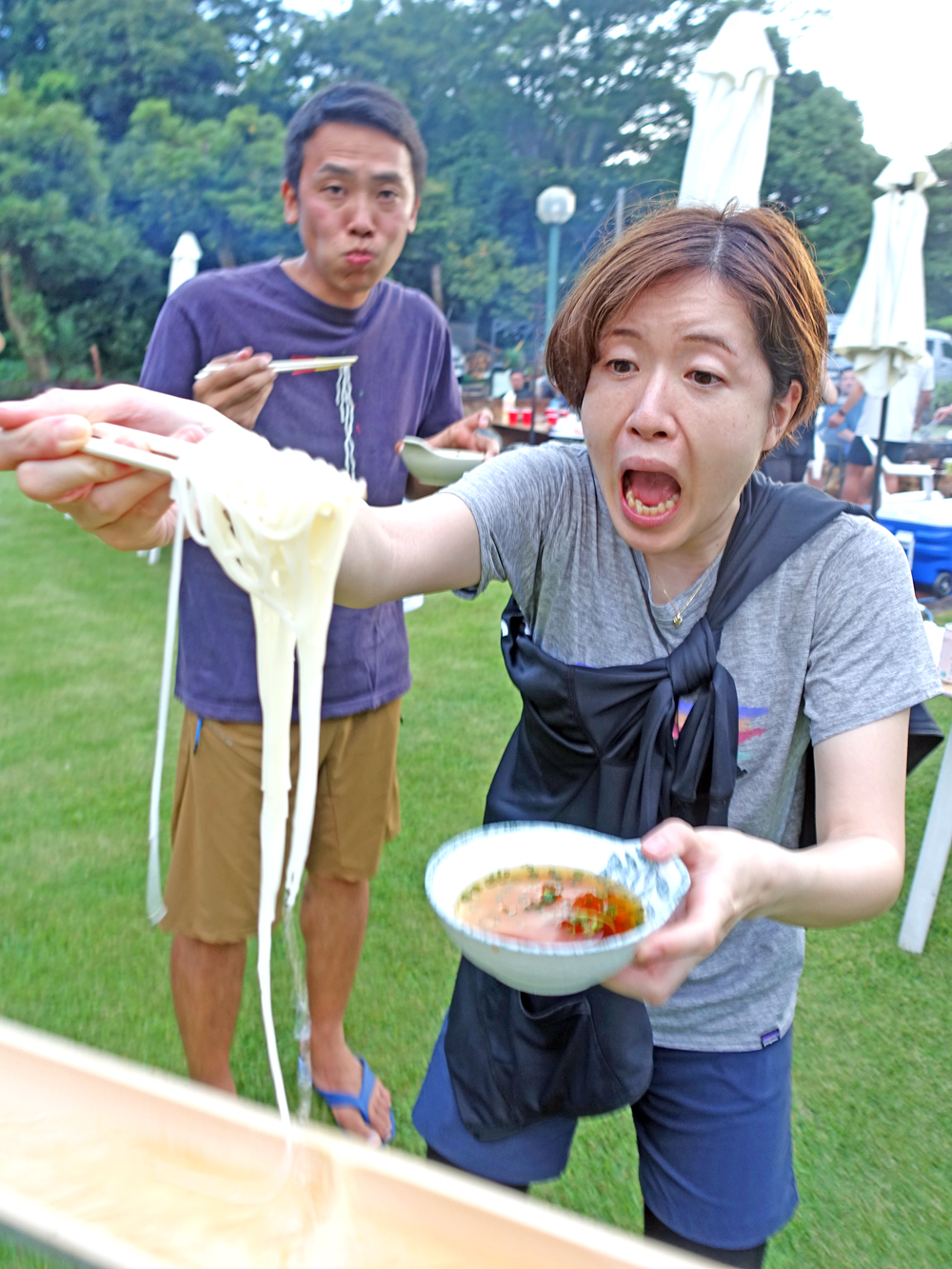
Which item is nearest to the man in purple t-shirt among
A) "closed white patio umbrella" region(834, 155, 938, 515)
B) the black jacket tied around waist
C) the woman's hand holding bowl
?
the black jacket tied around waist

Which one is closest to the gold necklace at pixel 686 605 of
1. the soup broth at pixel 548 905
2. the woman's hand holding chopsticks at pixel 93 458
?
the soup broth at pixel 548 905

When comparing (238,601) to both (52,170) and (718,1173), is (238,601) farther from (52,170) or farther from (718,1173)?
(52,170)

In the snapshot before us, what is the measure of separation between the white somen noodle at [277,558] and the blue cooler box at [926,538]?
252 inches

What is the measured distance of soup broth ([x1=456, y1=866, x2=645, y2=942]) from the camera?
3.62 ft

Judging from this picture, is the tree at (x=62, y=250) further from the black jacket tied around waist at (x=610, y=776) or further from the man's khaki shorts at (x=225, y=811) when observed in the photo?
the black jacket tied around waist at (x=610, y=776)

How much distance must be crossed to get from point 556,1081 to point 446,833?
2.33m

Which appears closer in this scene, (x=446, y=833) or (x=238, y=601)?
(x=238, y=601)

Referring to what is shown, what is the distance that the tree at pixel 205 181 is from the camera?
2300cm

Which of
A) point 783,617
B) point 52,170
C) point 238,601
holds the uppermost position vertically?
point 52,170

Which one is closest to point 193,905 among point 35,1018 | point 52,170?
point 35,1018

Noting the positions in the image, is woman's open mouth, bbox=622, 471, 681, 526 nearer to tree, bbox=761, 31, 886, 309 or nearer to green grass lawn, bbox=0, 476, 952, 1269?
green grass lawn, bbox=0, 476, 952, 1269

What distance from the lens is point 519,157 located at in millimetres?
28047

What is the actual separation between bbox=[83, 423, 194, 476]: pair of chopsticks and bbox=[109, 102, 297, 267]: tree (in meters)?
24.0

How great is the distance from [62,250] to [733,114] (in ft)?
71.4
